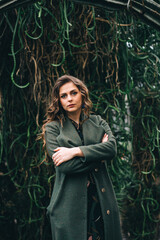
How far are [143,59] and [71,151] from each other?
2.54ft

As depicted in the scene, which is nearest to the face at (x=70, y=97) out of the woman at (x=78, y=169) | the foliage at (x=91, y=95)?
the woman at (x=78, y=169)

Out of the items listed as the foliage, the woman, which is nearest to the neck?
the woman

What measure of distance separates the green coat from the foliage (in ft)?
1.04

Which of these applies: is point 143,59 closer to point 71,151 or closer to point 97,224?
point 71,151

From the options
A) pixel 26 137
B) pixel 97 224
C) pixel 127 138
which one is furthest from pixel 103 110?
pixel 97 224

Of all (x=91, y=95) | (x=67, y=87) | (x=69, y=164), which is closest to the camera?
(x=69, y=164)

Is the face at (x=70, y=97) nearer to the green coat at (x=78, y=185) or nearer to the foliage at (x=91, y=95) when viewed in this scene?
the green coat at (x=78, y=185)

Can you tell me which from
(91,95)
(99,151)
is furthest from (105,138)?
(91,95)

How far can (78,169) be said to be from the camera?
3.56 feet

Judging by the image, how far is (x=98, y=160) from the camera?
Result: 3.63 feet

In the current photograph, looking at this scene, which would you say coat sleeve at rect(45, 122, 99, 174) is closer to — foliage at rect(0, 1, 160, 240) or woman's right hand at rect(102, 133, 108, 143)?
woman's right hand at rect(102, 133, 108, 143)

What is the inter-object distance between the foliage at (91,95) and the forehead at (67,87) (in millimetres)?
297

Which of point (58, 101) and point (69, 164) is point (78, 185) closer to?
point (69, 164)

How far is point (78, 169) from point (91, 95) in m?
0.55
